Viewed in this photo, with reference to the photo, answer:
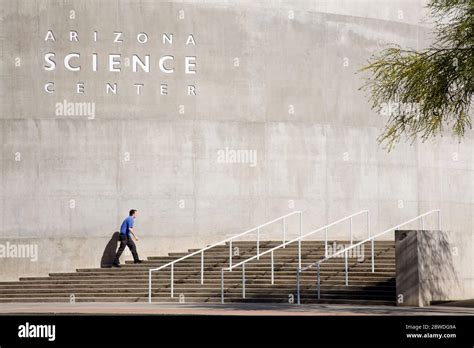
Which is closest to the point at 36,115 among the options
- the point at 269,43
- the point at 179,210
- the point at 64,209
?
the point at 64,209

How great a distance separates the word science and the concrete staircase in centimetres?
522

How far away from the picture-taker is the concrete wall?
32469 millimetres

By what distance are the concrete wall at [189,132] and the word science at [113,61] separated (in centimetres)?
6

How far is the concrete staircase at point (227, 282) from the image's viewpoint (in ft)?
86.0

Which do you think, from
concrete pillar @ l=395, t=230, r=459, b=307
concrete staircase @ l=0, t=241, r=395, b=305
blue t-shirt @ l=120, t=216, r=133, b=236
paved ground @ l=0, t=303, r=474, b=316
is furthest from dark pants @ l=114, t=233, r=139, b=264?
concrete pillar @ l=395, t=230, r=459, b=307
